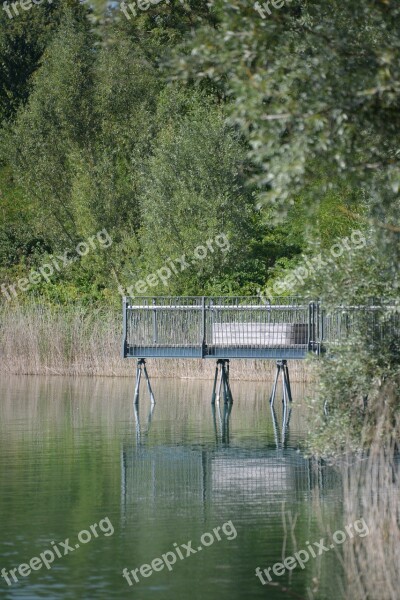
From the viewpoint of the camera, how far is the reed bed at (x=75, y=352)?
33.7 m

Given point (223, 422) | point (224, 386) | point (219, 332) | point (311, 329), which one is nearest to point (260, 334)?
point (219, 332)

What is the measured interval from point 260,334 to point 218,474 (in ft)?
31.2

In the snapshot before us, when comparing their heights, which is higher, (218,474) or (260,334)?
(260,334)

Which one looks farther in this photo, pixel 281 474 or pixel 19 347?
pixel 19 347

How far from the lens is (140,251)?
42781 millimetres

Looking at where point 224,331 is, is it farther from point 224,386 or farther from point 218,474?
point 218,474

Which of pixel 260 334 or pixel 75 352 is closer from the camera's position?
pixel 260 334

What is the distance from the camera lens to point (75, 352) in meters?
34.4

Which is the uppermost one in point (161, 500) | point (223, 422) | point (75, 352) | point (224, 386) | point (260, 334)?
point (260, 334)

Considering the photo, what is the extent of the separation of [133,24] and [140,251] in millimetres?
7114

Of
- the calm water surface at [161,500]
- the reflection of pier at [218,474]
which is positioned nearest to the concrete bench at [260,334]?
the calm water surface at [161,500]

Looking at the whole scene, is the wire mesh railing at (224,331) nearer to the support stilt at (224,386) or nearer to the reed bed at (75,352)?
the support stilt at (224,386)

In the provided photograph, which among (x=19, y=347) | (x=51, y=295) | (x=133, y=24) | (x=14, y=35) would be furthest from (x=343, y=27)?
(x=14, y=35)

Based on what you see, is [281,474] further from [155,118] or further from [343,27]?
[155,118]
